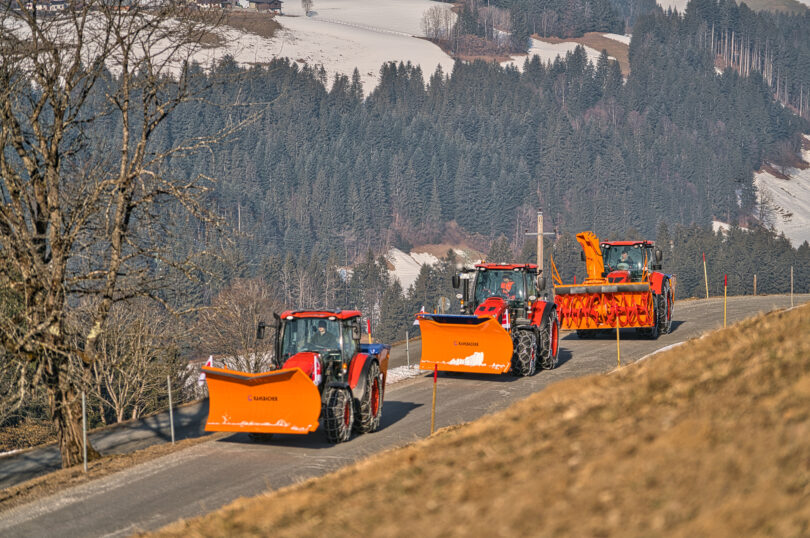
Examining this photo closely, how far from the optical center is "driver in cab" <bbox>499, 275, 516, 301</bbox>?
22938 millimetres

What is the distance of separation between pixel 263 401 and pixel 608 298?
Answer: 45.2 feet

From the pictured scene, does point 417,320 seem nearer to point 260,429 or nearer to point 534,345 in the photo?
point 534,345

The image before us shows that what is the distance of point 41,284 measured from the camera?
15703 millimetres

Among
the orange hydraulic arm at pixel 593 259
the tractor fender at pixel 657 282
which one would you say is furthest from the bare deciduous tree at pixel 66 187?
the tractor fender at pixel 657 282

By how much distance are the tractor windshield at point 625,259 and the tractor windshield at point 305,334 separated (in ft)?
47.5

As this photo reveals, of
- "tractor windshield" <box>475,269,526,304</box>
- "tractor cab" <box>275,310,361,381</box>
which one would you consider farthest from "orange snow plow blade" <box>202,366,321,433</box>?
"tractor windshield" <box>475,269,526,304</box>

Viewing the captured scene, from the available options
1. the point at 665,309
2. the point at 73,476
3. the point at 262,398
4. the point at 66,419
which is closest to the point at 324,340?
the point at 262,398

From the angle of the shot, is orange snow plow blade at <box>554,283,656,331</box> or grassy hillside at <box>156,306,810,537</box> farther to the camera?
orange snow plow blade at <box>554,283,656,331</box>

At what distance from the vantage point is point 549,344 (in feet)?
74.8

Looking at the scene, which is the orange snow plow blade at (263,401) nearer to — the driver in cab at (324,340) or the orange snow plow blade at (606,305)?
the driver in cab at (324,340)

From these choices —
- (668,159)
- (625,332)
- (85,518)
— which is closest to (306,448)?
(85,518)

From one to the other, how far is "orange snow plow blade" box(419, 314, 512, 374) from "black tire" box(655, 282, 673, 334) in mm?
8196

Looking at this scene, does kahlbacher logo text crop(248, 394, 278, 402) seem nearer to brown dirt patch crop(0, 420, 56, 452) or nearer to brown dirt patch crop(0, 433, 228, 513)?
brown dirt patch crop(0, 433, 228, 513)

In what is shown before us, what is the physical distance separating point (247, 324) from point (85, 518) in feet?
159
